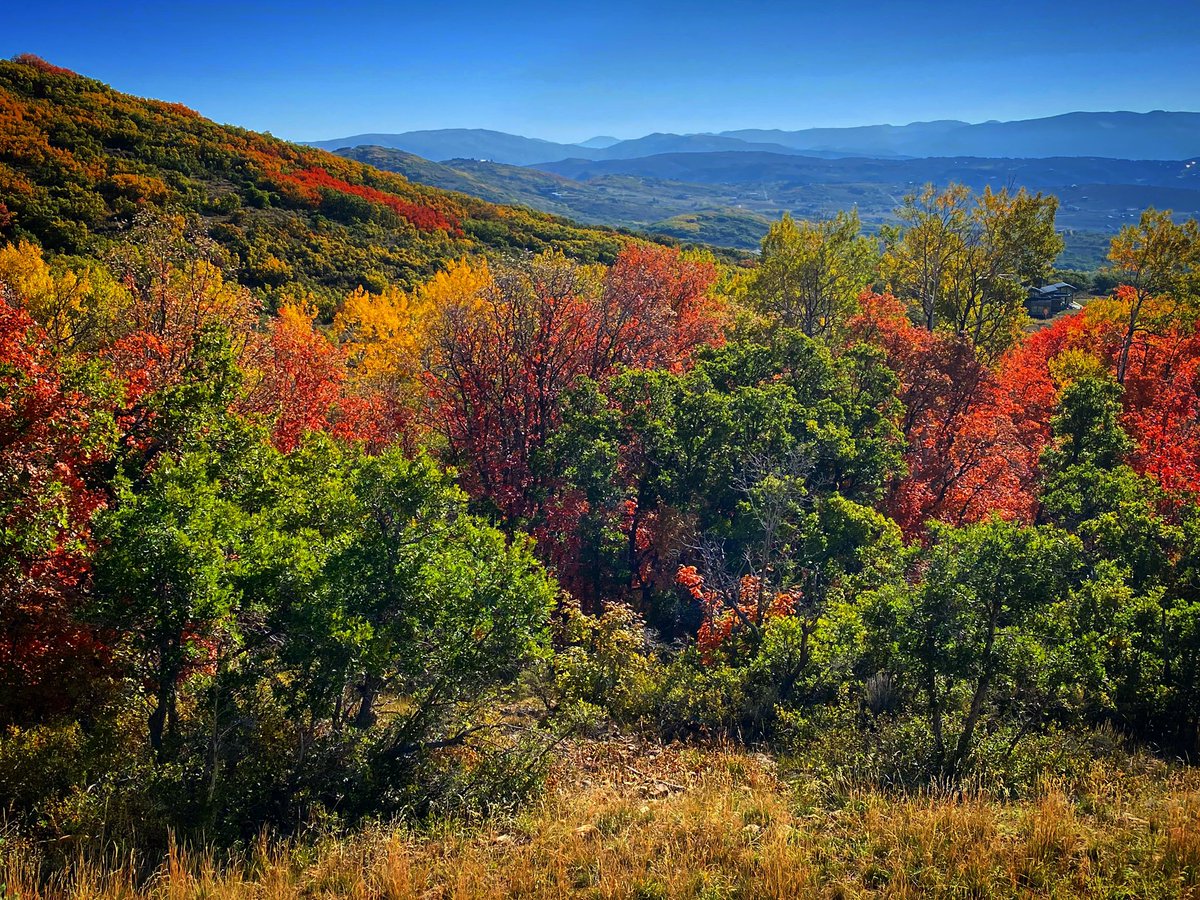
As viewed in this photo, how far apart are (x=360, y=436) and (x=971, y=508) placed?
73.7 feet

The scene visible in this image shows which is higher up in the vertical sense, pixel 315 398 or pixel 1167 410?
pixel 315 398

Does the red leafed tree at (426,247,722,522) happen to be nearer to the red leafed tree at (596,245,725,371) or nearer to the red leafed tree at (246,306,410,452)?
the red leafed tree at (596,245,725,371)

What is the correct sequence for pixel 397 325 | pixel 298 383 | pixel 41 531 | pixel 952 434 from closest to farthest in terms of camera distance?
pixel 41 531
pixel 298 383
pixel 952 434
pixel 397 325

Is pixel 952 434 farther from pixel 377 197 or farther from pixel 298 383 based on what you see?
pixel 377 197

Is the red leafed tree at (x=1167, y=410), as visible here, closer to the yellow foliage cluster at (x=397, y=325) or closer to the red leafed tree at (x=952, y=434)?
the red leafed tree at (x=952, y=434)

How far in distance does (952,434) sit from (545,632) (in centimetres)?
2281

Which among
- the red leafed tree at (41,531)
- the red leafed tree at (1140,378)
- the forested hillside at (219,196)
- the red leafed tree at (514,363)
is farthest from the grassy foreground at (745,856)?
the forested hillside at (219,196)

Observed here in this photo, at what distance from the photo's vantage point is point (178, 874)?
7.29 m

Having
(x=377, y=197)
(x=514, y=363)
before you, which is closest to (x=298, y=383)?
(x=514, y=363)

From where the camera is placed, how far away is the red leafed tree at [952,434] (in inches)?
947

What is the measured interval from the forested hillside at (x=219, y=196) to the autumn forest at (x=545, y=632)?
3061 centimetres

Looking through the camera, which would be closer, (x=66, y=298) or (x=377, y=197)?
(x=66, y=298)

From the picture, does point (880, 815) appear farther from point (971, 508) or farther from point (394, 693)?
point (971, 508)

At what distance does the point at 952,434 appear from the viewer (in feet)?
89.0
